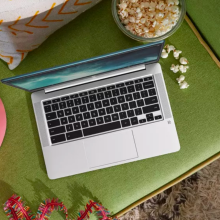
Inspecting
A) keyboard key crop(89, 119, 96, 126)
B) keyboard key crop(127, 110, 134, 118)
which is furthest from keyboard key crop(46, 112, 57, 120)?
keyboard key crop(127, 110, 134, 118)

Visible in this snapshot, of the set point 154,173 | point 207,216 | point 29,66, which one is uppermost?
point 29,66

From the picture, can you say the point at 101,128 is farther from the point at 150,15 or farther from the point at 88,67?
the point at 150,15

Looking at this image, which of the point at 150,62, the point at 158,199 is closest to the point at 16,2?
the point at 150,62

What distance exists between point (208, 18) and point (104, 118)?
38 centimetres

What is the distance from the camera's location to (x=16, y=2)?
66 centimetres

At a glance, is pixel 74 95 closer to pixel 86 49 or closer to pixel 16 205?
pixel 86 49

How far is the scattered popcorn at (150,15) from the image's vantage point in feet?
2.52

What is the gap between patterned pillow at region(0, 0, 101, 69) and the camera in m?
0.67

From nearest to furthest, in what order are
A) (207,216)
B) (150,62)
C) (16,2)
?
(16,2) → (150,62) → (207,216)

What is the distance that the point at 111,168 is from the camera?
34.1 inches

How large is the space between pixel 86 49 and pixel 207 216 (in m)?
0.84

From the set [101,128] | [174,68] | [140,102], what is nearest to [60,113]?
[101,128]

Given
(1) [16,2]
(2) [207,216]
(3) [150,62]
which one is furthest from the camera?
(2) [207,216]

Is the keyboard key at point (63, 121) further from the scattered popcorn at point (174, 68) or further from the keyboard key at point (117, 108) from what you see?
the scattered popcorn at point (174, 68)
